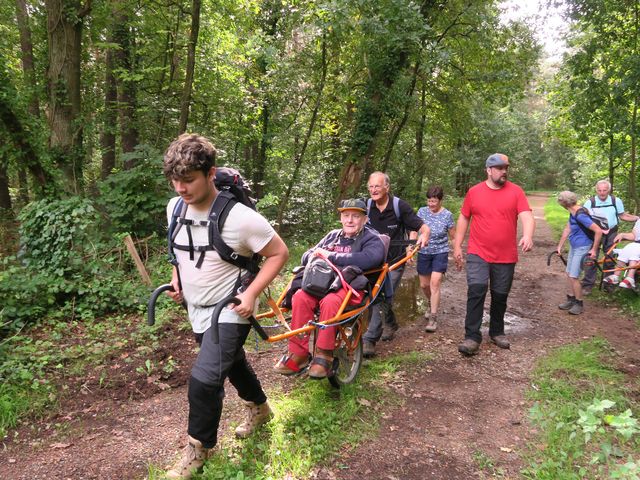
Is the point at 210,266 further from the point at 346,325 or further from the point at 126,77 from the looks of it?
the point at 126,77

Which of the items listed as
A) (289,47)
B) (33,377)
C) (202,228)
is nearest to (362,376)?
(202,228)

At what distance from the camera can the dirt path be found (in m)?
3.21

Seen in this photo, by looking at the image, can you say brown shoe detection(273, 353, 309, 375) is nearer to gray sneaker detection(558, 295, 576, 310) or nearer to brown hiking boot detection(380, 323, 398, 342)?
brown hiking boot detection(380, 323, 398, 342)

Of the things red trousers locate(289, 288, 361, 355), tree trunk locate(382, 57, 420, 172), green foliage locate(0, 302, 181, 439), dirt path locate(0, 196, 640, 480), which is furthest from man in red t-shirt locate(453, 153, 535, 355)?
tree trunk locate(382, 57, 420, 172)

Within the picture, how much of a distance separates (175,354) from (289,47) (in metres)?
9.12

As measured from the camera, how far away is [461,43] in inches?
560

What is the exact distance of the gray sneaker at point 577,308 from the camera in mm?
6828

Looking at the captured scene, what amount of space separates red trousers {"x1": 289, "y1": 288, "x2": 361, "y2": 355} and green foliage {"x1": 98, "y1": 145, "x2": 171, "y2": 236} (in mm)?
4852

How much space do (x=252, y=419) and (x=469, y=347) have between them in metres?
2.86

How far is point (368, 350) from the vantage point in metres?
5.02

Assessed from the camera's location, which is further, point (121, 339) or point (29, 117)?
point (29, 117)

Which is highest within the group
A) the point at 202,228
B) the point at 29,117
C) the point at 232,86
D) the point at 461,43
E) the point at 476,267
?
the point at 461,43

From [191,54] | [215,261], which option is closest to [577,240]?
[215,261]

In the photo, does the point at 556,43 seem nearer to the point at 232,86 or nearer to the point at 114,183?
the point at 232,86
